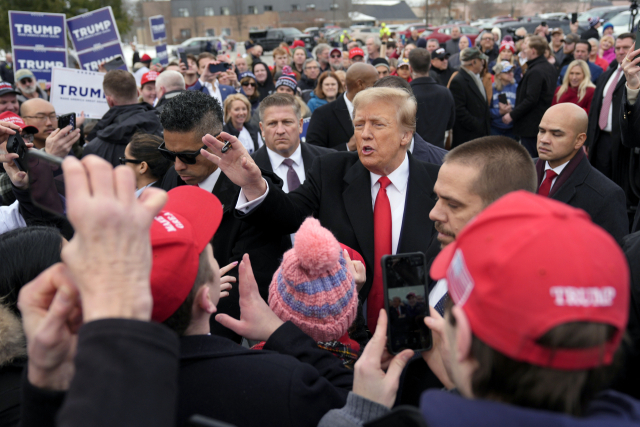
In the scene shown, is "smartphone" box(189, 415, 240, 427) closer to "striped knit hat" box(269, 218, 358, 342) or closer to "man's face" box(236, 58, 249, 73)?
"striped knit hat" box(269, 218, 358, 342)

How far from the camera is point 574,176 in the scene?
141 inches

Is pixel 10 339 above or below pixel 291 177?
above

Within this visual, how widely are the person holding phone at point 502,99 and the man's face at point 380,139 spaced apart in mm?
5935

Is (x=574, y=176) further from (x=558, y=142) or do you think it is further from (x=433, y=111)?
(x=433, y=111)

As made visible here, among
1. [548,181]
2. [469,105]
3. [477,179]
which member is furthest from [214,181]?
[469,105]

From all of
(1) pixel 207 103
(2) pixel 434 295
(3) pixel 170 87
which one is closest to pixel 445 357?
(2) pixel 434 295

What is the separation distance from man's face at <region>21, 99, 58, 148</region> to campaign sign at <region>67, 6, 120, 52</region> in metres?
4.01

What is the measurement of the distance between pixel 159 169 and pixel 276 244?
4.09 ft

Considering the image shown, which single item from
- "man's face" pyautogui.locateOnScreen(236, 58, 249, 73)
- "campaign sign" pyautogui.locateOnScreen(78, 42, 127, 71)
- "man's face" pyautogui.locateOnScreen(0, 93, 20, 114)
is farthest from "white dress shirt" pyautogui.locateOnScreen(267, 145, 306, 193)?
"man's face" pyautogui.locateOnScreen(236, 58, 249, 73)

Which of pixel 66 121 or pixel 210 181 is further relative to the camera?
pixel 66 121

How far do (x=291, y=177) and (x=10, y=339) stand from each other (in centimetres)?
279

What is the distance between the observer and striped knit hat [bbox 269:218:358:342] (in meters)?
1.64

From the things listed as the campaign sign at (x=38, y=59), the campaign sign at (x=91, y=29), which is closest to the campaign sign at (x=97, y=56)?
the campaign sign at (x=91, y=29)

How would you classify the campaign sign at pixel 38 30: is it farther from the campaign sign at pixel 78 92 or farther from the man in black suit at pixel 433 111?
the man in black suit at pixel 433 111
